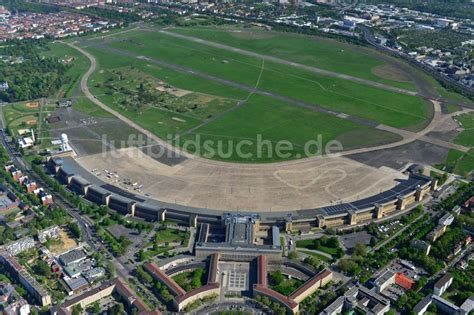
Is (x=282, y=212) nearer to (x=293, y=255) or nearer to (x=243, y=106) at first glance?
(x=293, y=255)

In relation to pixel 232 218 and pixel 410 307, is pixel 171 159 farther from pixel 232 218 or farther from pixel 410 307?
pixel 410 307

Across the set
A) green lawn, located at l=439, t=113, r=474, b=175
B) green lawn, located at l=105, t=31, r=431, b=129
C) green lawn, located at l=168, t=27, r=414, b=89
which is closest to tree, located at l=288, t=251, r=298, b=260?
green lawn, located at l=439, t=113, r=474, b=175

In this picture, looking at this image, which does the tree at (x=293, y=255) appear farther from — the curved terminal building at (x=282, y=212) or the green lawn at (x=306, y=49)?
the green lawn at (x=306, y=49)

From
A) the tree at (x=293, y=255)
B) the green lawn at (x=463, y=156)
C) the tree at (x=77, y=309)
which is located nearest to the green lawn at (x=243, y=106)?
the green lawn at (x=463, y=156)

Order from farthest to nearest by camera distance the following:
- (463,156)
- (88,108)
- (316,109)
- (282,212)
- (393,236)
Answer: (88,108) → (316,109) → (463,156) → (282,212) → (393,236)

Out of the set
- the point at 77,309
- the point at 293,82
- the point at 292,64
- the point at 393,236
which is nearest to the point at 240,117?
the point at 293,82

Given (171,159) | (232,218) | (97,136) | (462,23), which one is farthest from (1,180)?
(462,23)
